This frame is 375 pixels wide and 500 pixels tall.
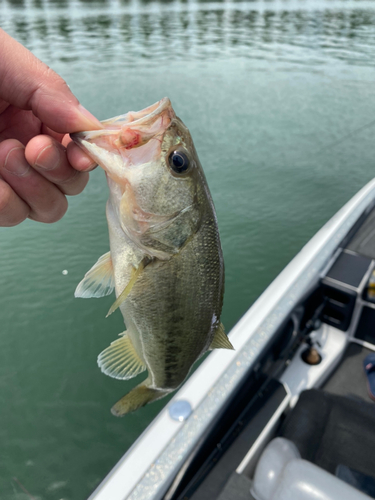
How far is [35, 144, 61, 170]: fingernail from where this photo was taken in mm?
1496

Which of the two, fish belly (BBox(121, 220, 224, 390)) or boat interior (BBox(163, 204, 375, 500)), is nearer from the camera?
fish belly (BBox(121, 220, 224, 390))

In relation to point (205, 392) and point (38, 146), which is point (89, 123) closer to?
point (38, 146)

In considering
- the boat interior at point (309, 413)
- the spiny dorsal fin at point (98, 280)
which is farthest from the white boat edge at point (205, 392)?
the spiny dorsal fin at point (98, 280)

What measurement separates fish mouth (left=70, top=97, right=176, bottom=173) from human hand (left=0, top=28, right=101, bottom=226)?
3.0 inches

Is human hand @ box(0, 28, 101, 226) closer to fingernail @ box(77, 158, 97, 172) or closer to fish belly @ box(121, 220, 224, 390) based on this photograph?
fingernail @ box(77, 158, 97, 172)

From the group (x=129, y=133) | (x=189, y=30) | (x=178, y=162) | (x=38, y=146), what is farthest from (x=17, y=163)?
(x=189, y=30)

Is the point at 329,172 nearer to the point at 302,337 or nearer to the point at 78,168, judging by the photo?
the point at 302,337

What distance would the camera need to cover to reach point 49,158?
4.96 ft

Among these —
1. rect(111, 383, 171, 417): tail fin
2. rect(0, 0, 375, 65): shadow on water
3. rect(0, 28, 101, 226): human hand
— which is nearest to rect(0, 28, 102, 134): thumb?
rect(0, 28, 101, 226): human hand

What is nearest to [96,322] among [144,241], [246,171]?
[144,241]

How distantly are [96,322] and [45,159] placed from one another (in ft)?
13.0

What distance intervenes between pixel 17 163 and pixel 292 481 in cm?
206

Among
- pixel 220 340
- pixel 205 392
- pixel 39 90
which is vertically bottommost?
pixel 205 392

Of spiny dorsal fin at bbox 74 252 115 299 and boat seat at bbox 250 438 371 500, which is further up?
spiny dorsal fin at bbox 74 252 115 299
